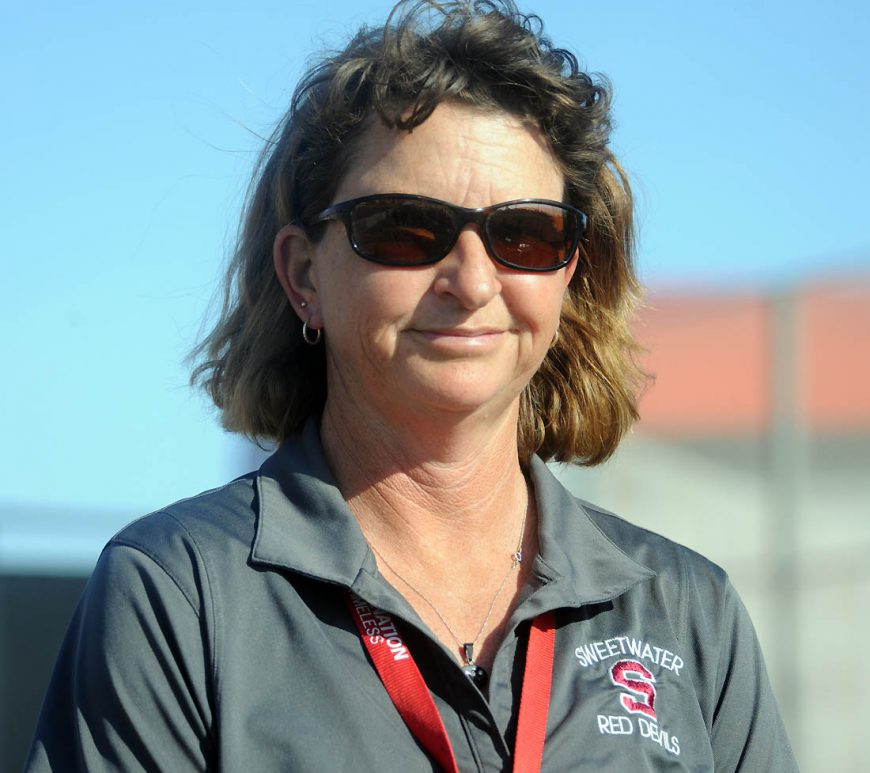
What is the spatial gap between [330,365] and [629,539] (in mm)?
774

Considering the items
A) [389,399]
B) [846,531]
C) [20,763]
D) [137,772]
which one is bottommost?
[20,763]

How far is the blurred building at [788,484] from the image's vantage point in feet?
25.6

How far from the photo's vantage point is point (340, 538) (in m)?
2.56

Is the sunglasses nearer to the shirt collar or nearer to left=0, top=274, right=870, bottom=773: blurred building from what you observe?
the shirt collar

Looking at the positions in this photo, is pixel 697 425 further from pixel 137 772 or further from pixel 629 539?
pixel 137 772

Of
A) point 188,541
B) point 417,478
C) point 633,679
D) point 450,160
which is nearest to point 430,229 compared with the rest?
point 450,160

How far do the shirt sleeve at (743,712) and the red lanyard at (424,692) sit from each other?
475 millimetres

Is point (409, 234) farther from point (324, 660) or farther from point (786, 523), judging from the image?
point (786, 523)

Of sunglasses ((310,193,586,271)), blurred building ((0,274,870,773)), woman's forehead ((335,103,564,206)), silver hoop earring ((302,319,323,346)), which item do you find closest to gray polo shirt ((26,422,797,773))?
silver hoop earring ((302,319,323,346))

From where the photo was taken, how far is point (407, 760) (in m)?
2.32

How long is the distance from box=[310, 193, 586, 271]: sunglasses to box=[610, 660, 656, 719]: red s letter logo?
32.1 inches

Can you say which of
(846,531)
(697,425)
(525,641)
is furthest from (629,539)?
(697,425)

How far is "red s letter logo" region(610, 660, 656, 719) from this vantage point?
2.57 metres

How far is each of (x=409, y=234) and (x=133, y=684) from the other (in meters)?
0.98
